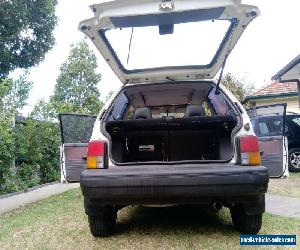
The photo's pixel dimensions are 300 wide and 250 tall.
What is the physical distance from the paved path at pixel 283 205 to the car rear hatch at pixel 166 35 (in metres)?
2.12

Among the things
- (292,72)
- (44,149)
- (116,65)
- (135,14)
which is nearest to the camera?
(135,14)

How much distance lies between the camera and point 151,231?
158 inches

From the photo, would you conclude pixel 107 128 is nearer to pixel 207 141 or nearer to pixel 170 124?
pixel 170 124

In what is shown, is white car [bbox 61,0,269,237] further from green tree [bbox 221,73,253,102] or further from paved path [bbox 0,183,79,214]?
green tree [bbox 221,73,253,102]

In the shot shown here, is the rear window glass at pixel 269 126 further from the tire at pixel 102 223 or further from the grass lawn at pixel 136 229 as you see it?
the tire at pixel 102 223

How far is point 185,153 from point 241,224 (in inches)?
42.5

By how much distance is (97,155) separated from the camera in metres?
3.53

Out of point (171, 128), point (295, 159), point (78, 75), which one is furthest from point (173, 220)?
point (78, 75)

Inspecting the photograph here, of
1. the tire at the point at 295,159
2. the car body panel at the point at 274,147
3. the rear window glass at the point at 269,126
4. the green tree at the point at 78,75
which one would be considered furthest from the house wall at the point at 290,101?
the green tree at the point at 78,75

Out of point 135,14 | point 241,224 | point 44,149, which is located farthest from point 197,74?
point 44,149

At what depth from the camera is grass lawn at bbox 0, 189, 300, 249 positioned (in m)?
3.62

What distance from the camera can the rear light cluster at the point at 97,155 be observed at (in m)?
3.52

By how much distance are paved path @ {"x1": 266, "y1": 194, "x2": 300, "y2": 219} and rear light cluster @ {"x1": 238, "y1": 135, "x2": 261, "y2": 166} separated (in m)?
1.68

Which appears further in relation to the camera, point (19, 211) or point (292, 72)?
point (292, 72)
